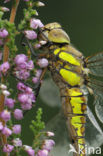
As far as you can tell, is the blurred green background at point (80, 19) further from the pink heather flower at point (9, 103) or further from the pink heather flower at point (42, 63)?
the pink heather flower at point (9, 103)

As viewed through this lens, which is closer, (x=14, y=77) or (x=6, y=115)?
(x=6, y=115)

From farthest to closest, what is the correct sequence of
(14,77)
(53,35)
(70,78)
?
(70,78)
(53,35)
(14,77)

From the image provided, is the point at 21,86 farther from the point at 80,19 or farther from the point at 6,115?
the point at 80,19

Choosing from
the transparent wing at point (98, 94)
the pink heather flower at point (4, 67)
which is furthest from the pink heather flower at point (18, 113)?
the transparent wing at point (98, 94)

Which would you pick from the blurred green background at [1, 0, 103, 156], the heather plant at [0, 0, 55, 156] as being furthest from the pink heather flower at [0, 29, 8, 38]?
the blurred green background at [1, 0, 103, 156]

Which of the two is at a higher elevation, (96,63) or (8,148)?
(96,63)

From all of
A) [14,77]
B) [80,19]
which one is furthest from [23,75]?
[80,19]
